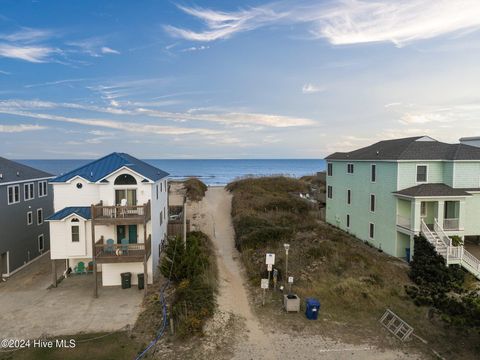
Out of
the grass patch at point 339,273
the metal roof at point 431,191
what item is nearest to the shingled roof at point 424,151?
the metal roof at point 431,191

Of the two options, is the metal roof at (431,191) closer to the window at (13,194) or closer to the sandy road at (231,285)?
the sandy road at (231,285)

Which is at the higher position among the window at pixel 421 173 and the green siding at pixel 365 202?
the window at pixel 421 173

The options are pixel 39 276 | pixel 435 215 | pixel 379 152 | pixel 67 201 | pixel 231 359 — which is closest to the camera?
pixel 231 359

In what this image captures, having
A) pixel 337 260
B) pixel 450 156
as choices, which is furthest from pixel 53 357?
pixel 450 156

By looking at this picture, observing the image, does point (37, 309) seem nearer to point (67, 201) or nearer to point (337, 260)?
point (67, 201)

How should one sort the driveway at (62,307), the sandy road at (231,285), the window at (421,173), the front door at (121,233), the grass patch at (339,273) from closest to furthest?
the sandy road at (231,285) < the driveway at (62,307) < the grass patch at (339,273) < the front door at (121,233) < the window at (421,173)

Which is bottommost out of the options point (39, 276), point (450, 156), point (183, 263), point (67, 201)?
point (39, 276)
